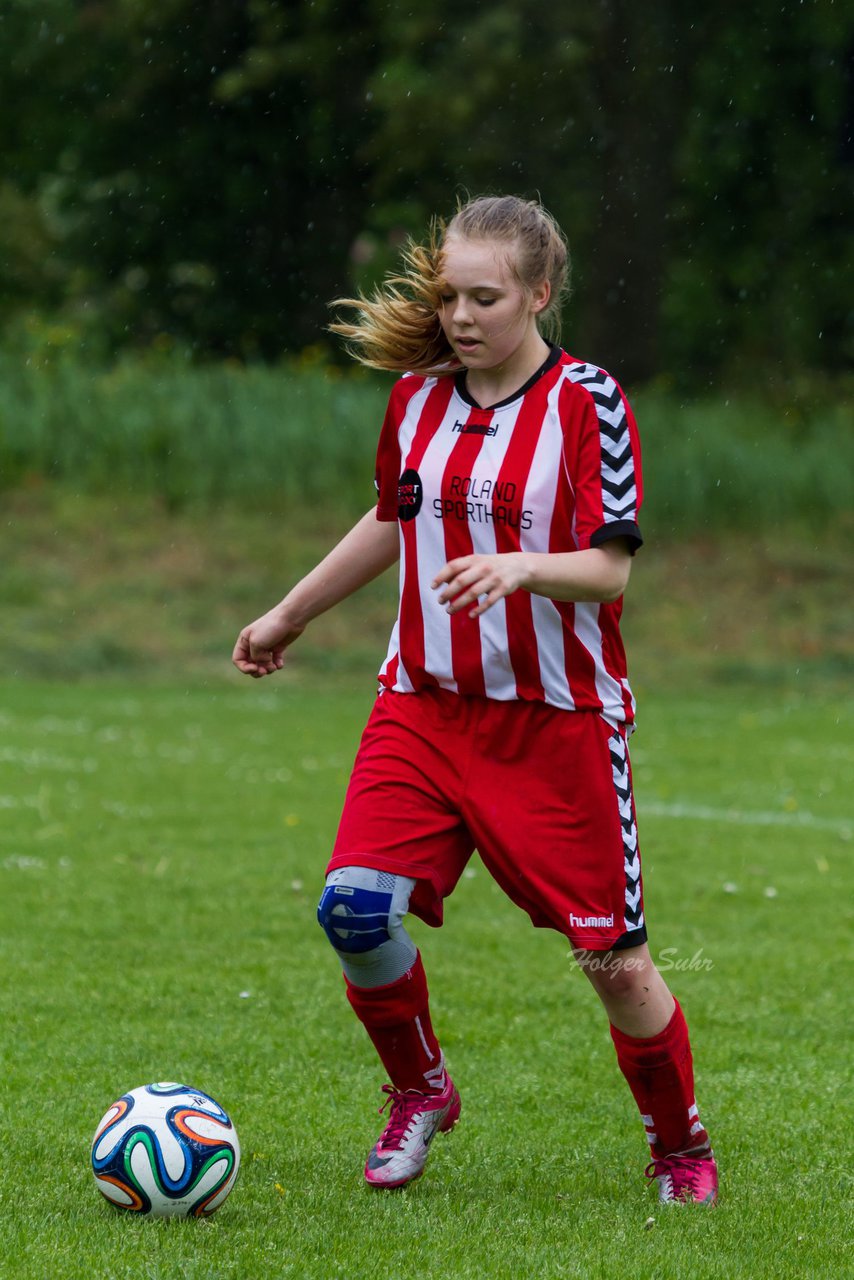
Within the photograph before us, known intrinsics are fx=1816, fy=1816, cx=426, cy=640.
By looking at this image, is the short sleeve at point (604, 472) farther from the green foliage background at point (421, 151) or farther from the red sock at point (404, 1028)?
the green foliage background at point (421, 151)

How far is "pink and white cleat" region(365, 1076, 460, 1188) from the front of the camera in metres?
3.92

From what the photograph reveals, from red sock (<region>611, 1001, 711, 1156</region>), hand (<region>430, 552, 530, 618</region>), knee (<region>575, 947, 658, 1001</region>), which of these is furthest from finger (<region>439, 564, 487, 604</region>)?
red sock (<region>611, 1001, 711, 1156</region>)

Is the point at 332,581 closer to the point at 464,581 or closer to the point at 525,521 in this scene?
the point at 525,521

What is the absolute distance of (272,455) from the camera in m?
19.4

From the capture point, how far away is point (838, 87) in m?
26.6

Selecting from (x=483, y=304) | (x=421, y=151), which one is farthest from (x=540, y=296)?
(x=421, y=151)

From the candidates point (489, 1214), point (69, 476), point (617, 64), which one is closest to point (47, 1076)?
point (489, 1214)

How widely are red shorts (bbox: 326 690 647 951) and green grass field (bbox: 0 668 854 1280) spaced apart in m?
0.66

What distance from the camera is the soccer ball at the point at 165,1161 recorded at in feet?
11.9

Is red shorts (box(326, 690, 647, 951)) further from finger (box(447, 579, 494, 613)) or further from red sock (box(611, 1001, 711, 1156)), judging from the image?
finger (box(447, 579, 494, 613))

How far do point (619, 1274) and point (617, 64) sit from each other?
2142 cm

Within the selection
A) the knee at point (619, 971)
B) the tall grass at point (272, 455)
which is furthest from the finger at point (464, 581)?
the tall grass at point (272, 455)

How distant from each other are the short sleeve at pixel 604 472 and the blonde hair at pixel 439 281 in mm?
303

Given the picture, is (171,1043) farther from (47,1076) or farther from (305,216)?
(305,216)
